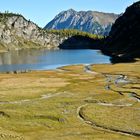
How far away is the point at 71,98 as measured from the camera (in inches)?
3514

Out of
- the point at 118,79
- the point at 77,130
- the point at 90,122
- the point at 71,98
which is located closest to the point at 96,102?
the point at 71,98

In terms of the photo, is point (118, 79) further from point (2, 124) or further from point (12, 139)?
point (12, 139)

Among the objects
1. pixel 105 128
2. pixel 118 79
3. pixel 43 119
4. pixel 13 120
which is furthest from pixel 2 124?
pixel 118 79

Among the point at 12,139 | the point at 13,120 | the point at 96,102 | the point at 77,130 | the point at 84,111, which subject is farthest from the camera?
the point at 96,102

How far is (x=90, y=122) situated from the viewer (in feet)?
216

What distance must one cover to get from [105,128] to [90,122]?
4473 millimetres

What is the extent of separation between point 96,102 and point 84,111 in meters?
12.3

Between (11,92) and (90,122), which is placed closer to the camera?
(90,122)

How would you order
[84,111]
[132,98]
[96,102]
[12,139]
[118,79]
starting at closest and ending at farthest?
[12,139] → [84,111] → [96,102] → [132,98] → [118,79]

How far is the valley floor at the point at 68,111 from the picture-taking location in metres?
58.0

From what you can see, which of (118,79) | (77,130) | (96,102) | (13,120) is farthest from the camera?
(118,79)

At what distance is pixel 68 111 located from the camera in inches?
2891

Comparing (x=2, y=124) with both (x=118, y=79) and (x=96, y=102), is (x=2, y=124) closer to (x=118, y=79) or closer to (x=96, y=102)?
(x=96, y=102)

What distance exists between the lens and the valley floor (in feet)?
190
